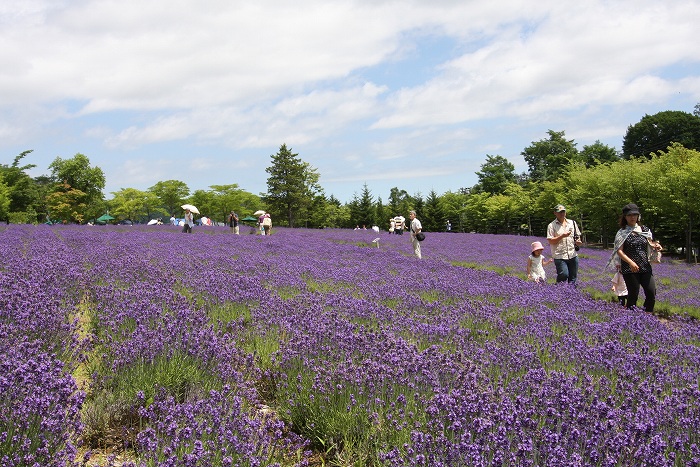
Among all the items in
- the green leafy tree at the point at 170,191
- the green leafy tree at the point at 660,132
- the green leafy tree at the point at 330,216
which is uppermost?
the green leafy tree at the point at 660,132

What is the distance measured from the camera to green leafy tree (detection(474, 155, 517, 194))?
5822 centimetres

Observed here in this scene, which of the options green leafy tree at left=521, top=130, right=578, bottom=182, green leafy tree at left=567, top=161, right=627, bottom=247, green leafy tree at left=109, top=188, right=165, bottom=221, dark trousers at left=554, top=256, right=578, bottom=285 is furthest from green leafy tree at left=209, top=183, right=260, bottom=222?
dark trousers at left=554, top=256, right=578, bottom=285

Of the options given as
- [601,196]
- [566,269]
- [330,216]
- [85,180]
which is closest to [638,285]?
[566,269]

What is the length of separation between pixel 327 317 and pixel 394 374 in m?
1.65

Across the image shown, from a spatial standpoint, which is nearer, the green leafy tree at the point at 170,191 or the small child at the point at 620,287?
the small child at the point at 620,287

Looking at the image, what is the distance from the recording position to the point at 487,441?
8.17 ft

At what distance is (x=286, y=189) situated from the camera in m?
52.4

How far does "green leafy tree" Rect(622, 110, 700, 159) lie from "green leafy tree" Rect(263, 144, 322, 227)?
3370 cm

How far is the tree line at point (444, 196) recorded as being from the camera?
3675cm

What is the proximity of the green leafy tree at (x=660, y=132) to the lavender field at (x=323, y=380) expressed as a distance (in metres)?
56.2

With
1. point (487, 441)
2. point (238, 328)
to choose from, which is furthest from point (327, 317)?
point (487, 441)

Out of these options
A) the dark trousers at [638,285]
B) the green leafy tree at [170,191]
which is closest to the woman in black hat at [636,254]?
the dark trousers at [638,285]

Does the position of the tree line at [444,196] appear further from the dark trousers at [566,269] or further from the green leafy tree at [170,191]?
the dark trousers at [566,269]

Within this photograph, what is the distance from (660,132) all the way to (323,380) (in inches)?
2503
